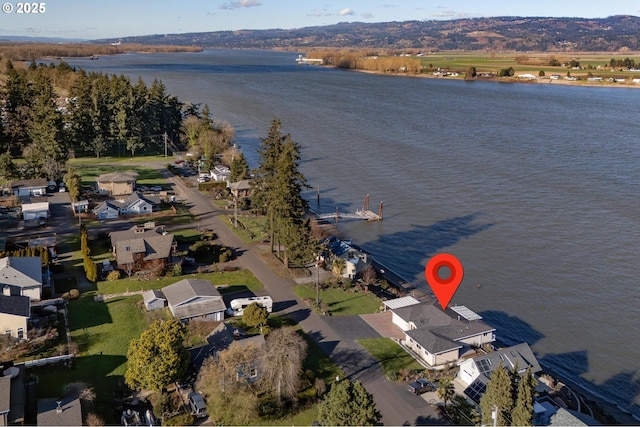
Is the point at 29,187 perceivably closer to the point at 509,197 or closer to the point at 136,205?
the point at 136,205

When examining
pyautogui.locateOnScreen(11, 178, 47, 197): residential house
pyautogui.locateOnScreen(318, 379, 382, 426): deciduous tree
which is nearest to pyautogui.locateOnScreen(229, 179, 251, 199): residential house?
pyautogui.locateOnScreen(11, 178, 47, 197): residential house

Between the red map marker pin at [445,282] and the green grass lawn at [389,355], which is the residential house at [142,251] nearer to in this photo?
the green grass lawn at [389,355]

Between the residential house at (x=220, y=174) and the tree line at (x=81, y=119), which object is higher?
the tree line at (x=81, y=119)

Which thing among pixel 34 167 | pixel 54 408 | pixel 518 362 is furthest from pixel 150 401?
pixel 34 167

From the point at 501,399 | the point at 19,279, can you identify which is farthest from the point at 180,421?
the point at 19,279

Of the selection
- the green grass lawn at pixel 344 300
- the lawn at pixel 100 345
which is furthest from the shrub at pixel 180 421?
the green grass lawn at pixel 344 300

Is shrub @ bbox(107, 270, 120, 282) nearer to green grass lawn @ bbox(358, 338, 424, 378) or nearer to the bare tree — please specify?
the bare tree
